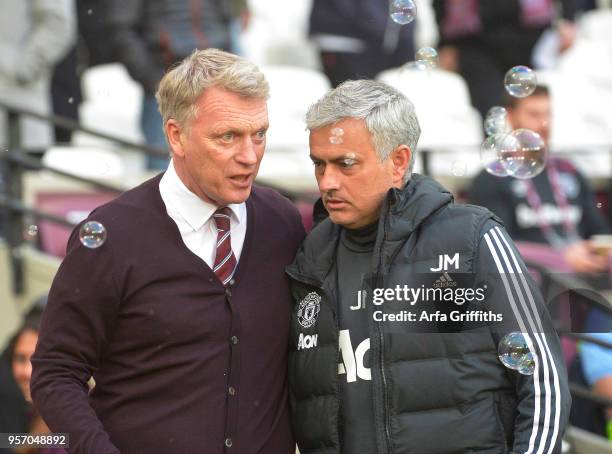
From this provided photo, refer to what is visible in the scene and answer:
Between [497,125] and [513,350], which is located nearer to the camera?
[513,350]

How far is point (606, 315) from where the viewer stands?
11.6ft

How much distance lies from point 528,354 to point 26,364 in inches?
105

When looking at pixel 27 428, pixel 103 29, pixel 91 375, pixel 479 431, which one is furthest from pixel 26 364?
pixel 103 29

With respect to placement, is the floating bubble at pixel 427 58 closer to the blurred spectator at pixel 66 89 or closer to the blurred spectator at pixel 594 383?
the blurred spectator at pixel 594 383

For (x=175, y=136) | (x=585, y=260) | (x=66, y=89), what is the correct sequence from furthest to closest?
1. (x=66, y=89)
2. (x=585, y=260)
3. (x=175, y=136)

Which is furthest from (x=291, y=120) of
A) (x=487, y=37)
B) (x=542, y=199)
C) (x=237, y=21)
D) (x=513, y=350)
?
(x=513, y=350)

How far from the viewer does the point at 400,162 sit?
11.0 ft

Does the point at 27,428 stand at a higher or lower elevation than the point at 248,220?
lower

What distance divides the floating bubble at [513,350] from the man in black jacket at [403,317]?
0.8 inches

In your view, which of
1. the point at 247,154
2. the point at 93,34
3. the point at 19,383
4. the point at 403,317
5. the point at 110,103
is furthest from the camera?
the point at 110,103

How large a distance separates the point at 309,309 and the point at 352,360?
0.21m

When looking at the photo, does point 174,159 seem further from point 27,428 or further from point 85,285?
point 27,428

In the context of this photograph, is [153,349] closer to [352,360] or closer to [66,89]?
[352,360]

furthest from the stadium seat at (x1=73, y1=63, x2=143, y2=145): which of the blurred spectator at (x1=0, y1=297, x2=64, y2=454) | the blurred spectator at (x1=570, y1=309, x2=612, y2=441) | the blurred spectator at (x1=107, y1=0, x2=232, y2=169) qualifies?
the blurred spectator at (x1=570, y1=309, x2=612, y2=441)
